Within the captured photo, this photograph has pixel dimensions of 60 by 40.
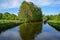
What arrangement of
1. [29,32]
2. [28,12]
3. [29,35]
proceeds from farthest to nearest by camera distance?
1. [28,12]
2. [29,32]
3. [29,35]

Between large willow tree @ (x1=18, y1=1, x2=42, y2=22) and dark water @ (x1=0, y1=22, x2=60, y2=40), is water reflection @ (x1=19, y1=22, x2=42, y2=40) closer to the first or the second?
dark water @ (x1=0, y1=22, x2=60, y2=40)

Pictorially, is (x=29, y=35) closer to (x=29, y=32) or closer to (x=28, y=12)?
(x=29, y=32)

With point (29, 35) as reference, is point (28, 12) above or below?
above

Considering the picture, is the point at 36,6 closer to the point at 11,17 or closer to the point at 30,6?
the point at 30,6

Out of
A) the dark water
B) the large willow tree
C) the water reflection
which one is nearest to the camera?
the dark water

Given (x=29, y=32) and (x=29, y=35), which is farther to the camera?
(x=29, y=32)

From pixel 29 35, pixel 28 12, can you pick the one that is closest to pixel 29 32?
pixel 29 35

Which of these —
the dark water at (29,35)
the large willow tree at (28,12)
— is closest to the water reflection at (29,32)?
the dark water at (29,35)

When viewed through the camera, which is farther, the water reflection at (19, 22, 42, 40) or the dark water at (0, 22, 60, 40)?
the water reflection at (19, 22, 42, 40)

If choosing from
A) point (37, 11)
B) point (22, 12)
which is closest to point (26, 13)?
point (22, 12)

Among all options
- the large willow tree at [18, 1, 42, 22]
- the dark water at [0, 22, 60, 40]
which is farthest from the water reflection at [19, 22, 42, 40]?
the large willow tree at [18, 1, 42, 22]

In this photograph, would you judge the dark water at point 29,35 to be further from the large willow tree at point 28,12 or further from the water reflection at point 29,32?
the large willow tree at point 28,12

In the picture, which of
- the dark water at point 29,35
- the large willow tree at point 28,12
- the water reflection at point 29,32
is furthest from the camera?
the large willow tree at point 28,12

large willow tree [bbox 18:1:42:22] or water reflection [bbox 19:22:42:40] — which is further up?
large willow tree [bbox 18:1:42:22]
